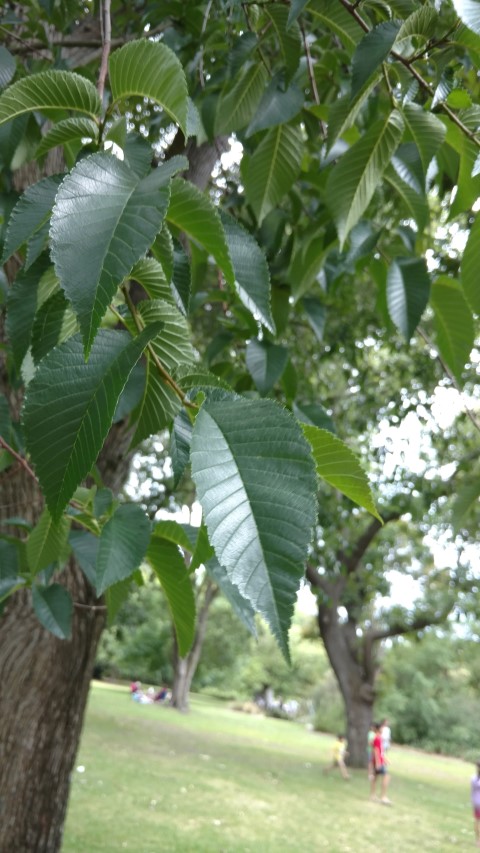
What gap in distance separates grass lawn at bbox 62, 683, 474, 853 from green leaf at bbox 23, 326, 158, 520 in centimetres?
720

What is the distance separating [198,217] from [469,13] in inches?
13.7

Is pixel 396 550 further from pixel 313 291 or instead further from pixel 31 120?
pixel 31 120

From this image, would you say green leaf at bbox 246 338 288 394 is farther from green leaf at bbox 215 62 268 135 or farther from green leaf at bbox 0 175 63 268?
green leaf at bbox 0 175 63 268

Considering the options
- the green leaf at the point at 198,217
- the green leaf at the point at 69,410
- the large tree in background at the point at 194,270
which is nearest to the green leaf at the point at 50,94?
the large tree in background at the point at 194,270

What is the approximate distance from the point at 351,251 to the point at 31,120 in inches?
26.5

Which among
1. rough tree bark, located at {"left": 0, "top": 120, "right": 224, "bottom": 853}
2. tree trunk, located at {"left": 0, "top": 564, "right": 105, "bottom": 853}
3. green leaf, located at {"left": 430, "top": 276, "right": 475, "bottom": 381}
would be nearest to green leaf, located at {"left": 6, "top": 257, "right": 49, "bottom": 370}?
green leaf, located at {"left": 430, "top": 276, "right": 475, "bottom": 381}

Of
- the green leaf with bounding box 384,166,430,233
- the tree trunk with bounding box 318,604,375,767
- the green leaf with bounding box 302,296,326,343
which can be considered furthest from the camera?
the tree trunk with bounding box 318,604,375,767

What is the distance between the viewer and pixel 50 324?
67 cm

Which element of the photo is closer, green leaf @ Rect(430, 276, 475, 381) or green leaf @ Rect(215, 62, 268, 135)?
green leaf @ Rect(430, 276, 475, 381)

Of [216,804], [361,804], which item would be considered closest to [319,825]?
[216,804]

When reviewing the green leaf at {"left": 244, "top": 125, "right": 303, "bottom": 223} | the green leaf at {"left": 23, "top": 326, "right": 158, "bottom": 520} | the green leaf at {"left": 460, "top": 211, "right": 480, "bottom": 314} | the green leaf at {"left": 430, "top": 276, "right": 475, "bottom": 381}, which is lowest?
the green leaf at {"left": 23, "top": 326, "right": 158, "bottom": 520}

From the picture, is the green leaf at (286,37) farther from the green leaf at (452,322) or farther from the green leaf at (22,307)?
the green leaf at (22,307)

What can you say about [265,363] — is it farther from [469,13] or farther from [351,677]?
[351,677]

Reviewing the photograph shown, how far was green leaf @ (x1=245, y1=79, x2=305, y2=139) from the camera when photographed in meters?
1.13
